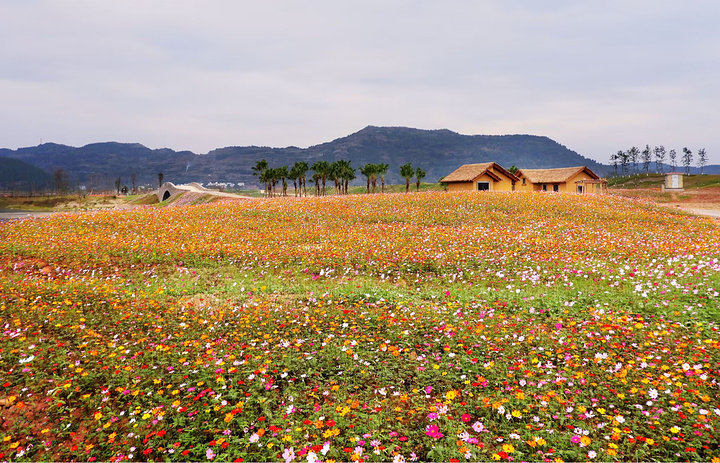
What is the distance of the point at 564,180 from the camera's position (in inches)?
2445

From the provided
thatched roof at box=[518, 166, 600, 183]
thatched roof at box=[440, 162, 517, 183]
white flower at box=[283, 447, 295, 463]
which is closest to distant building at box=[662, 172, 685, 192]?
thatched roof at box=[518, 166, 600, 183]

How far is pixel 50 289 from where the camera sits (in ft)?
38.2

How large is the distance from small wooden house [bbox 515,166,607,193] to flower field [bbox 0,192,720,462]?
51688 mm

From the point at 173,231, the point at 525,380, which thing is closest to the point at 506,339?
the point at 525,380

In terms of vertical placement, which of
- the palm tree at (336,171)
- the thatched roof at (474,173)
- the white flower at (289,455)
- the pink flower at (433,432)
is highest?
the palm tree at (336,171)

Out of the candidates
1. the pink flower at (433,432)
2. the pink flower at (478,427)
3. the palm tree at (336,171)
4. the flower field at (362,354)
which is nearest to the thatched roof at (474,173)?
the flower field at (362,354)

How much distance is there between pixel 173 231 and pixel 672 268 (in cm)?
2429

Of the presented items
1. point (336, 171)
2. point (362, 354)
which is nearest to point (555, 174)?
point (336, 171)

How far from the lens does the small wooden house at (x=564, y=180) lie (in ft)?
205

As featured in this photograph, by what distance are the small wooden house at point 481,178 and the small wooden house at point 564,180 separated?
6566 mm

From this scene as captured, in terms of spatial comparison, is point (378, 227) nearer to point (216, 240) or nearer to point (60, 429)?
point (216, 240)

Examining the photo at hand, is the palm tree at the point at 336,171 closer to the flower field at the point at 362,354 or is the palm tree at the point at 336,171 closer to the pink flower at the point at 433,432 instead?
the flower field at the point at 362,354

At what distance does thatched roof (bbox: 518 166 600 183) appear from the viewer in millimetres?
62219

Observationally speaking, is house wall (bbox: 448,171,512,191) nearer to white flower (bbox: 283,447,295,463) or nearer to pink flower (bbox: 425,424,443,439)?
pink flower (bbox: 425,424,443,439)
